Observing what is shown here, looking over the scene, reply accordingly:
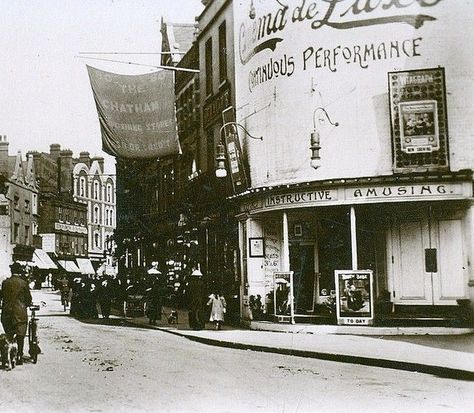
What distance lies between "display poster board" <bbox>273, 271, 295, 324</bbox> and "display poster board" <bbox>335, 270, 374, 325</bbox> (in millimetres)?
1560

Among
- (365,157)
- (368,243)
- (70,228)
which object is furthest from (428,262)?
(70,228)

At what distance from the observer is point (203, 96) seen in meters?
28.1

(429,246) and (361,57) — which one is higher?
(361,57)

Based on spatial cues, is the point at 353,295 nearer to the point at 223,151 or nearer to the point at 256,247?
the point at 256,247

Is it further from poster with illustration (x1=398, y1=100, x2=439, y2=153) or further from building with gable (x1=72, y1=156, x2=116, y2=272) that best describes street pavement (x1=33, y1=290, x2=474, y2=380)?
building with gable (x1=72, y1=156, x2=116, y2=272)

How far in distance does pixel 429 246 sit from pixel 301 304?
4.37 m

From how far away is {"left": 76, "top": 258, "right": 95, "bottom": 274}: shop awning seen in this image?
74.4m

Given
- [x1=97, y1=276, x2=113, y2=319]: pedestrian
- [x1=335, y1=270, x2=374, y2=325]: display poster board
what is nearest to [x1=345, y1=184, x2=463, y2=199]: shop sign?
[x1=335, y1=270, x2=374, y2=325]: display poster board

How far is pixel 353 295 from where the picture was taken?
17828 millimetres

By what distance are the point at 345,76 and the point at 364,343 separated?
7.06 meters

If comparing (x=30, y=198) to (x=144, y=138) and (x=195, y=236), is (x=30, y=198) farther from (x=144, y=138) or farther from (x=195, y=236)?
(x=144, y=138)

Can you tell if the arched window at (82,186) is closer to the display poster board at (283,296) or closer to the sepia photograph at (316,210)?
the sepia photograph at (316,210)

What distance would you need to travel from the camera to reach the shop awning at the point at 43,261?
205ft

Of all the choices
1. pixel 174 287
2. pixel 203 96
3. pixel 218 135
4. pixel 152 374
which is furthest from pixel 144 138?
pixel 174 287
